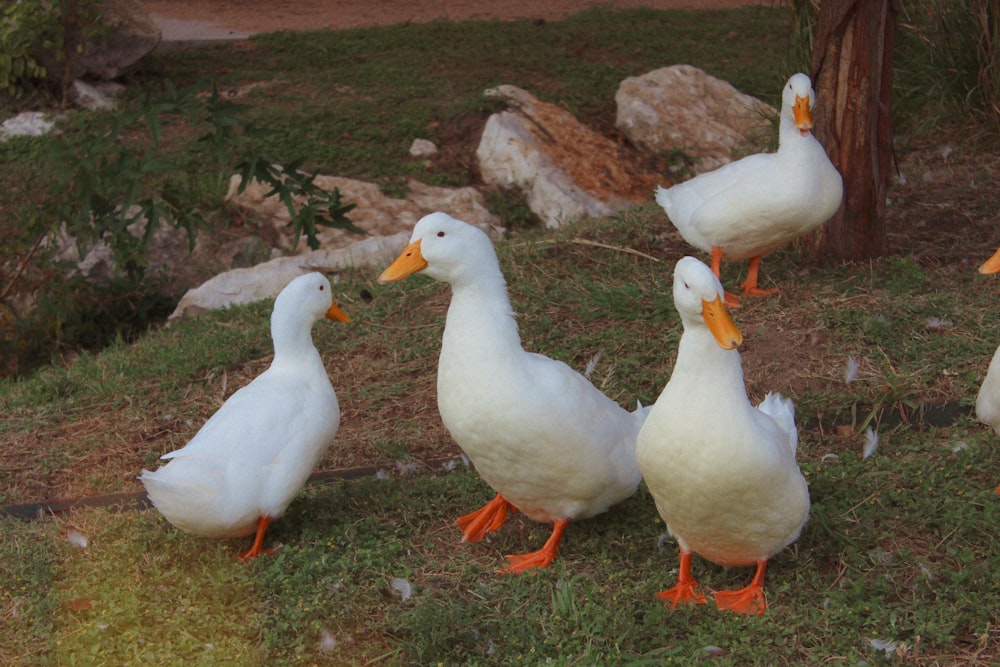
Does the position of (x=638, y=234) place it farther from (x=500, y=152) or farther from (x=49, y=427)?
(x=49, y=427)

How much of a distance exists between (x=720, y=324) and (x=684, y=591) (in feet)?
2.78

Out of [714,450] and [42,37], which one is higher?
[42,37]

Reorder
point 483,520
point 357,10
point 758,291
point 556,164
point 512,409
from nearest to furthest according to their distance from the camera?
1. point 512,409
2. point 483,520
3. point 758,291
4. point 556,164
5. point 357,10

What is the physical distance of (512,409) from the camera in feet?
11.1

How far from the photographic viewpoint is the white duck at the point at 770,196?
195 inches

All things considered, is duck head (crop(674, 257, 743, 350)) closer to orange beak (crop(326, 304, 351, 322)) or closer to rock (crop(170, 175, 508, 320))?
orange beak (crop(326, 304, 351, 322))

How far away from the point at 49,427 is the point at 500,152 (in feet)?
13.1

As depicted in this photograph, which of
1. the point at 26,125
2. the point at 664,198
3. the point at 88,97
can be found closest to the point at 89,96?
the point at 88,97

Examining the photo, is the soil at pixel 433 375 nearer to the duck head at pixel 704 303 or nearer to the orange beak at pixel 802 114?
the orange beak at pixel 802 114

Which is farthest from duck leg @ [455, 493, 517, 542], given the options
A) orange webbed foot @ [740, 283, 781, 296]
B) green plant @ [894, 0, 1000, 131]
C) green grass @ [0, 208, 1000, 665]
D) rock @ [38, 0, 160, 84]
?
rock @ [38, 0, 160, 84]

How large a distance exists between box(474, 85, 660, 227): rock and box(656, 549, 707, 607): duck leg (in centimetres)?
421

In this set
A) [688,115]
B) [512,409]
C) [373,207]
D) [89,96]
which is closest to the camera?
[512,409]

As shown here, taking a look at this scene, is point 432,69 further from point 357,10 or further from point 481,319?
point 481,319

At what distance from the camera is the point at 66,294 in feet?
20.9
